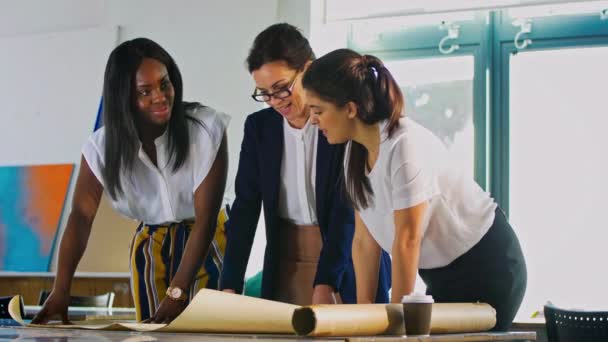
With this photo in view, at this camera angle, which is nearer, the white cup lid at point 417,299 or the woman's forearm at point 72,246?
the white cup lid at point 417,299

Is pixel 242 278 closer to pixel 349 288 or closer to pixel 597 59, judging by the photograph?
pixel 349 288

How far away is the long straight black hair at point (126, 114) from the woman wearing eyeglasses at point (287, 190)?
213 mm

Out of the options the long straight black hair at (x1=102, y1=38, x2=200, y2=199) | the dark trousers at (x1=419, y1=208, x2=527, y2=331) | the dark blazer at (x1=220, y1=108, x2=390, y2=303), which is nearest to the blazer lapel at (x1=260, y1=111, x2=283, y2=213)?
the dark blazer at (x1=220, y1=108, x2=390, y2=303)

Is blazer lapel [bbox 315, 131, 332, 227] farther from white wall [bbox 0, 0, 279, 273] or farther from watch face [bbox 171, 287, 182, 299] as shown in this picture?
white wall [bbox 0, 0, 279, 273]

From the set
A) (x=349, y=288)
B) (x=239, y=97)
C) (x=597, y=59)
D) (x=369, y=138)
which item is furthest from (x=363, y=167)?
(x=597, y=59)

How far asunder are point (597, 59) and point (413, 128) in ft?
13.1

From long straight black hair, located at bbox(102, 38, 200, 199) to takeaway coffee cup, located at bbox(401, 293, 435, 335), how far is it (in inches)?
47.7

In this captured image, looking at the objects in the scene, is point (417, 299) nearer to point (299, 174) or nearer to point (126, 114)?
point (299, 174)

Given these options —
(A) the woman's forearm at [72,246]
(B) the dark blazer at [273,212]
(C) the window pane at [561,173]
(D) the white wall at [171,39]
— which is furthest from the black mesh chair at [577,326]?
(D) the white wall at [171,39]

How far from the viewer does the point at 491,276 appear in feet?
5.92

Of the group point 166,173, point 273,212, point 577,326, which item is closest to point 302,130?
point 273,212

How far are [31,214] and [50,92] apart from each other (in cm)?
90

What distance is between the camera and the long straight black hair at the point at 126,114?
7.80ft

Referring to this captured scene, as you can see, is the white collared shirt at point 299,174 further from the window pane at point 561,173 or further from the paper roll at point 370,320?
the window pane at point 561,173
